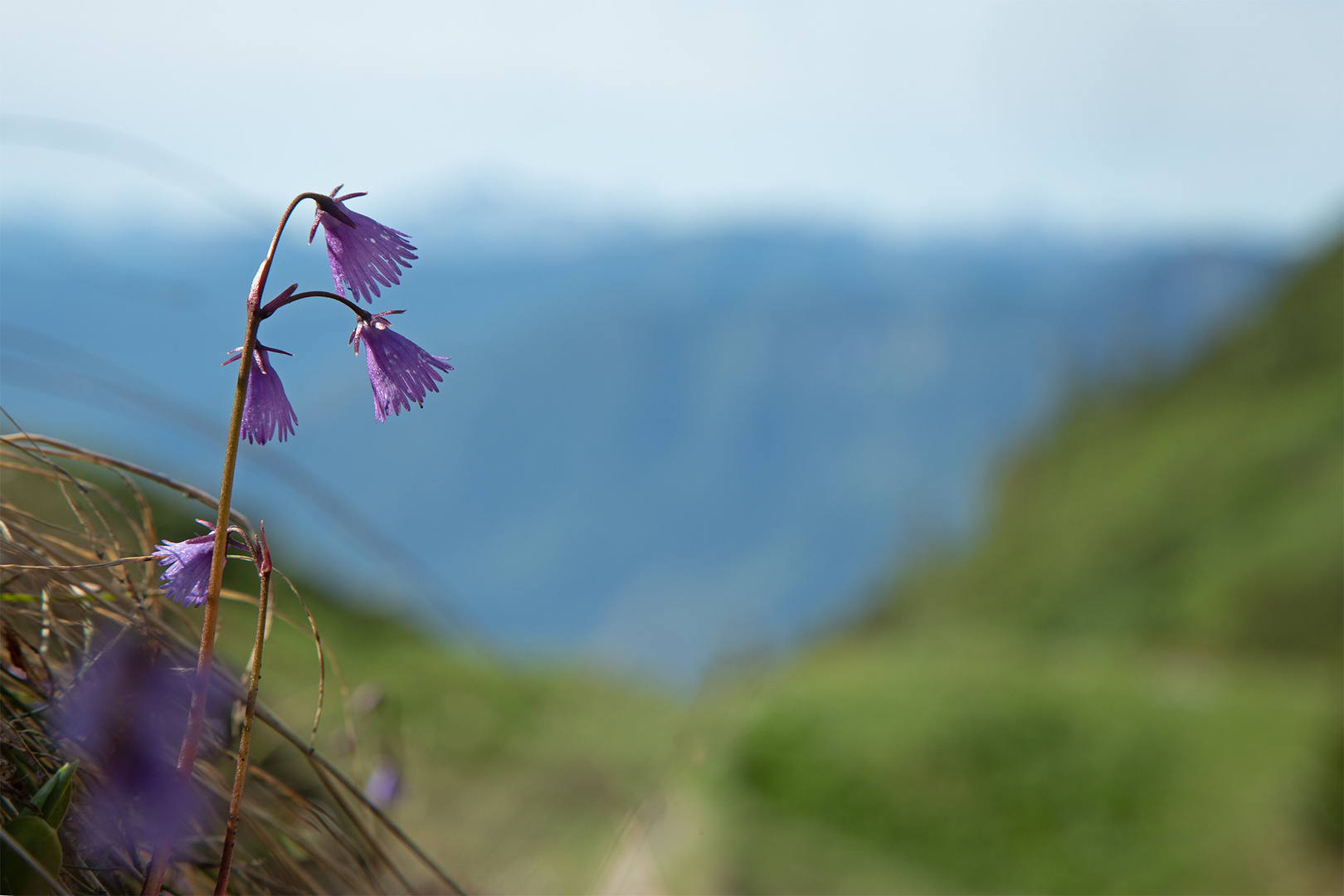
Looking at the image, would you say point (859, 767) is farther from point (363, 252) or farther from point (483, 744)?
point (363, 252)

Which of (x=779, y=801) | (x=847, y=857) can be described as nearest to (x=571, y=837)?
(x=847, y=857)

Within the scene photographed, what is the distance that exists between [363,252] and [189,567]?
0.24m

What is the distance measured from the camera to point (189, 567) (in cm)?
68

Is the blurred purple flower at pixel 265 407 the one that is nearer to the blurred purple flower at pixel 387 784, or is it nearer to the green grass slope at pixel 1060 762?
the blurred purple flower at pixel 387 784

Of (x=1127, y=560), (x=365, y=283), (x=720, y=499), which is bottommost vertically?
(x=365, y=283)

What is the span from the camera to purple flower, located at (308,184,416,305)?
0.68 metres

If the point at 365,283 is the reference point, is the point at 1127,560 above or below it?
above

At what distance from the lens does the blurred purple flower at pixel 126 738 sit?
2.29 ft

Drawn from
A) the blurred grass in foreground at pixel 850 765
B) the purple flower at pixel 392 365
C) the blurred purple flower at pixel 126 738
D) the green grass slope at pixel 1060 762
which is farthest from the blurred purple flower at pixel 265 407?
the green grass slope at pixel 1060 762

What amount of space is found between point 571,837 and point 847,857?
4.54 feet

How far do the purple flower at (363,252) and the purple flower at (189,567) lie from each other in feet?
0.63

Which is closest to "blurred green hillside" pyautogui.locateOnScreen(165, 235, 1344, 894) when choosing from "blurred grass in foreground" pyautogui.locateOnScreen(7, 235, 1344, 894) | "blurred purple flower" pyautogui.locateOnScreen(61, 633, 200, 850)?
"blurred grass in foreground" pyautogui.locateOnScreen(7, 235, 1344, 894)

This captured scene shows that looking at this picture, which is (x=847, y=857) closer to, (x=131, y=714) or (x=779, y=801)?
(x=779, y=801)

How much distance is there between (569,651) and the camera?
10.6 m
